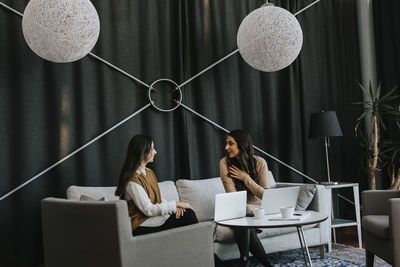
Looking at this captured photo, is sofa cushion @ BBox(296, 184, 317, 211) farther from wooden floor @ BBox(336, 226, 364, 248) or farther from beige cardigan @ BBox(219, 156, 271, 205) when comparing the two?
wooden floor @ BBox(336, 226, 364, 248)

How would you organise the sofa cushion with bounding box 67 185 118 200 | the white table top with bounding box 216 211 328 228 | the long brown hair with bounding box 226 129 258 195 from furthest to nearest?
the long brown hair with bounding box 226 129 258 195 < the sofa cushion with bounding box 67 185 118 200 < the white table top with bounding box 216 211 328 228

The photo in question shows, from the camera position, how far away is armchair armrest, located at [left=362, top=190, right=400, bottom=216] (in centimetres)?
319

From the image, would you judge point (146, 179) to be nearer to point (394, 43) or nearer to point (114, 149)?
point (114, 149)

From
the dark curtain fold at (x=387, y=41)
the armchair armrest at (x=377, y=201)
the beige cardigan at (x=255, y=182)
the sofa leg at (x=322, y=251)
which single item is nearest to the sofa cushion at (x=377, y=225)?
the armchair armrest at (x=377, y=201)

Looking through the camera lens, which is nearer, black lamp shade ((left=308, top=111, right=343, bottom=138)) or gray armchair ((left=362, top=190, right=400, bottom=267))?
gray armchair ((left=362, top=190, right=400, bottom=267))

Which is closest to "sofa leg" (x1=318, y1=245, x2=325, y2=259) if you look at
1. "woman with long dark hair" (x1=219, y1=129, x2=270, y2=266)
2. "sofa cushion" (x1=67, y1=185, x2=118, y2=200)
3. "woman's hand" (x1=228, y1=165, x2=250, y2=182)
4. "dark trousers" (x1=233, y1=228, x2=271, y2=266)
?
"woman with long dark hair" (x1=219, y1=129, x2=270, y2=266)

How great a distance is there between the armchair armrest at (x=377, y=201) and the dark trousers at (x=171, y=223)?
1.31 metres

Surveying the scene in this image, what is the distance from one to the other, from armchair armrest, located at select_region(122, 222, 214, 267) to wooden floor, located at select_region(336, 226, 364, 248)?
7.26ft

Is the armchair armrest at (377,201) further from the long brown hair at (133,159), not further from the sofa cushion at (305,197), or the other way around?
the long brown hair at (133,159)

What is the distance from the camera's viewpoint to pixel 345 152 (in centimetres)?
482

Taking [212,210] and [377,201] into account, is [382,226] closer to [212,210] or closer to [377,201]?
[377,201]

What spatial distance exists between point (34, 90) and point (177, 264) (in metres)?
1.87

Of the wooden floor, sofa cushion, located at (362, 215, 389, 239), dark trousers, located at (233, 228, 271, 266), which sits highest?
sofa cushion, located at (362, 215, 389, 239)

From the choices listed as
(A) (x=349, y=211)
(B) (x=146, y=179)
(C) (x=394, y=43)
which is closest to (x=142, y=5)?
(B) (x=146, y=179)
